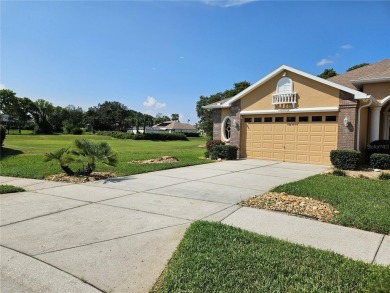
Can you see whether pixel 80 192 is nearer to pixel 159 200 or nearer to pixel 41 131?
pixel 159 200

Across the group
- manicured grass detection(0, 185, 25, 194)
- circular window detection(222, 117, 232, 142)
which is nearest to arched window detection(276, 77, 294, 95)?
circular window detection(222, 117, 232, 142)

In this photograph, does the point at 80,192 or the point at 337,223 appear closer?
the point at 337,223

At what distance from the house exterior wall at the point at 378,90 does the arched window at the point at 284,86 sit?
358 cm

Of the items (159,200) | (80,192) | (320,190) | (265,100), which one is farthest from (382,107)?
(80,192)

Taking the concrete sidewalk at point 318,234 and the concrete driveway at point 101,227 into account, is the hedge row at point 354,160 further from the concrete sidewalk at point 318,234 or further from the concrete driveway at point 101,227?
the concrete sidewalk at point 318,234

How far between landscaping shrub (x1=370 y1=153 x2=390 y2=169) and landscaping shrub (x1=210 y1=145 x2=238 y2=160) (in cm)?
671

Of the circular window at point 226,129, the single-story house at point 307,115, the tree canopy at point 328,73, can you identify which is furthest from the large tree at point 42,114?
the single-story house at point 307,115

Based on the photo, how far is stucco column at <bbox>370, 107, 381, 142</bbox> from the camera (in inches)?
549

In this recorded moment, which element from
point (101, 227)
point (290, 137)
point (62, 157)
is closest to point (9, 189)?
point (62, 157)

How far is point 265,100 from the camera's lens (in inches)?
635

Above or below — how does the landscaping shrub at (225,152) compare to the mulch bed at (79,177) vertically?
above

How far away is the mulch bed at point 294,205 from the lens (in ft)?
18.8

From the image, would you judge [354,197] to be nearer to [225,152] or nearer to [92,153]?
[92,153]

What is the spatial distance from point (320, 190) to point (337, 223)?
8.68ft
